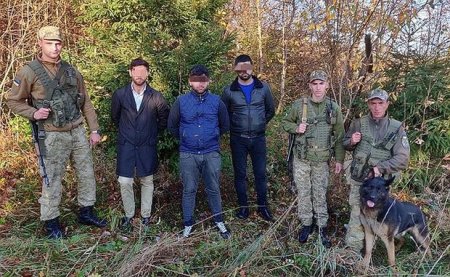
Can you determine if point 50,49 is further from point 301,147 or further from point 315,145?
point 315,145

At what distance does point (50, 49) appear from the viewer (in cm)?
473

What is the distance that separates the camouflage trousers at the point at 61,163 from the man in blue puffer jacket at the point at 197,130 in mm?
1205

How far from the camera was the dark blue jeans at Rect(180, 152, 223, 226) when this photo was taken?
198 inches

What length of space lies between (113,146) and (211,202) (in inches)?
75.4

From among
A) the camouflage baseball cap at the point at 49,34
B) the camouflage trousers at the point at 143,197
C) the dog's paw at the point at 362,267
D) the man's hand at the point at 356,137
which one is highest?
the camouflage baseball cap at the point at 49,34

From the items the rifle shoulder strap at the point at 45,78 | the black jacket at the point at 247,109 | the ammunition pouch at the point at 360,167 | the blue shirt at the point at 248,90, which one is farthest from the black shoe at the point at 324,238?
the rifle shoulder strap at the point at 45,78

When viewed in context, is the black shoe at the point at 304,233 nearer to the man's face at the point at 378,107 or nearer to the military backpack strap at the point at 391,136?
→ the military backpack strap at the point at 391,136

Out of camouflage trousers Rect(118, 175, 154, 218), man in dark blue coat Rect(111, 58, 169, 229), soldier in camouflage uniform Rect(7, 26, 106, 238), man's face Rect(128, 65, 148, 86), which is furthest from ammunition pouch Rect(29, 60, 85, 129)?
camouflage trousers Rect(118, 175, 154, 218)

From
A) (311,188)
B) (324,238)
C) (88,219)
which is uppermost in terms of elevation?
(311,188)

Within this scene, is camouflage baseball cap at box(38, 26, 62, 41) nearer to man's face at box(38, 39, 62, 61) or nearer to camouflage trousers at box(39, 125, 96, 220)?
man's face at box(38, 39, 62, 61)

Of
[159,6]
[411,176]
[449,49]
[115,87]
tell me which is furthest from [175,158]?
[449,49]

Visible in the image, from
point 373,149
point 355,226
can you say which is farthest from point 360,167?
point 355,226

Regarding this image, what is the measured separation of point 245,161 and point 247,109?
2.47 feet

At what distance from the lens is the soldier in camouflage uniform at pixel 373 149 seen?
175 inches
